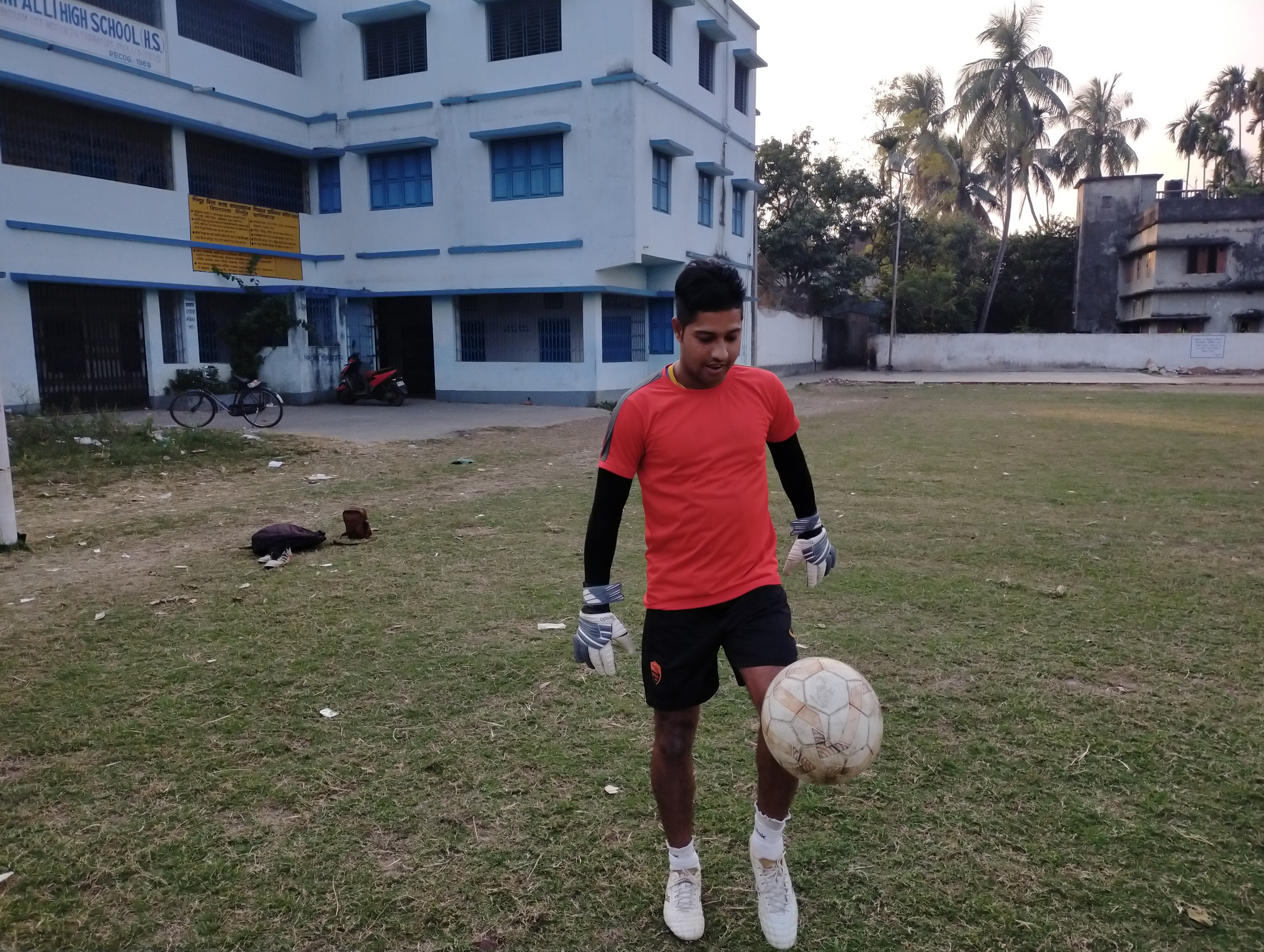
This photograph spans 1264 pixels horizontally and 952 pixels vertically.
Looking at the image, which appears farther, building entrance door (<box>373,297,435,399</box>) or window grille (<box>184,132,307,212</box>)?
building entrance door (<box>373,297,435,399</box>)

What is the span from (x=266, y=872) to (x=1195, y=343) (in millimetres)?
36526

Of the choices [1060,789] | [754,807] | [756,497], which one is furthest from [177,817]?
[1060,789]

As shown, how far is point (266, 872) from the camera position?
2.72 m

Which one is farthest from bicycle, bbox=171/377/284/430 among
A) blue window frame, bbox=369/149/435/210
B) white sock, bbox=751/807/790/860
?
white sock, bbox=751/807/790/860

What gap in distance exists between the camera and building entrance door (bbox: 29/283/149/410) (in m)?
16.7

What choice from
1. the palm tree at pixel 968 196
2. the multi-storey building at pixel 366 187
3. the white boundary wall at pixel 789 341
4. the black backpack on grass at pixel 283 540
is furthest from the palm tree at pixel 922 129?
the black backpack on grass at pixel 283 540

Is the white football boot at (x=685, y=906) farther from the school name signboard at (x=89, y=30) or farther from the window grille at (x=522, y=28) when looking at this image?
the window grille at (x=522, y=28)

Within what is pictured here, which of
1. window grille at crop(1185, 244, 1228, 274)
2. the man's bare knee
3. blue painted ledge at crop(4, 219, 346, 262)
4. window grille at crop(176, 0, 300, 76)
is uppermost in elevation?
window grille at crop(176, 0, 300, 76)

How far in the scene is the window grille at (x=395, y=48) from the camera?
2095 centimetres

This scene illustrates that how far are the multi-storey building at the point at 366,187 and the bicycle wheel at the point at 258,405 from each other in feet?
13.1

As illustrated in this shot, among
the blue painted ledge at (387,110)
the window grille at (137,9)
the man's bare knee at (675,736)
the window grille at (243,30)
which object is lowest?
the man's bare knee at (675,736)

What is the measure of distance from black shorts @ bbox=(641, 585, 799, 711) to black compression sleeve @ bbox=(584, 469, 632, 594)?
19cm

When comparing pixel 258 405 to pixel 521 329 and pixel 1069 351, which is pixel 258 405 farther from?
pixel 1069 351

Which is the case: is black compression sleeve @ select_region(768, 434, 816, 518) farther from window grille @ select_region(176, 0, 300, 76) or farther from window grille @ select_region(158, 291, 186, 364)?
window grille @ select_region(176, 0, 300, 76)
